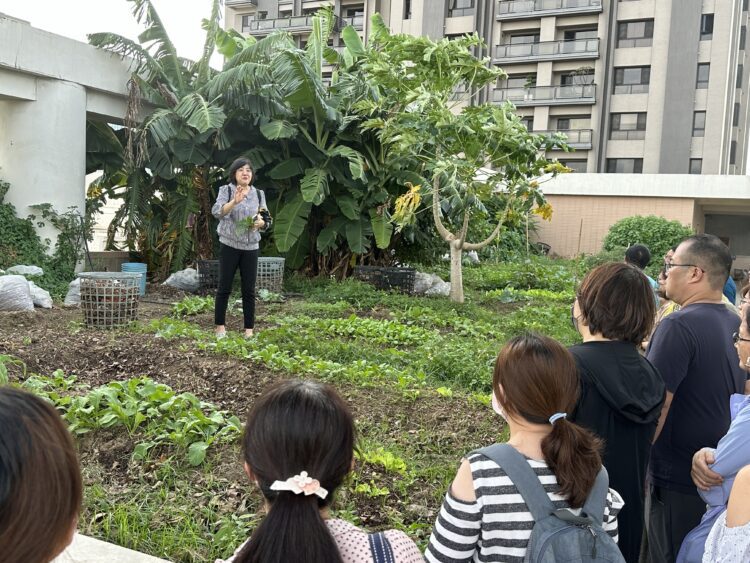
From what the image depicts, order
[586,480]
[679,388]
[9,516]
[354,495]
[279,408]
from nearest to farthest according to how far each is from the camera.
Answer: [9,516] → [279,408] → [586,480] → [679,388] → [354,495]

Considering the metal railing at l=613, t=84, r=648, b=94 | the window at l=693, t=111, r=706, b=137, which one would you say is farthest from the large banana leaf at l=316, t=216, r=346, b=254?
the metal railing at l=613, t=84, r=648, b=94

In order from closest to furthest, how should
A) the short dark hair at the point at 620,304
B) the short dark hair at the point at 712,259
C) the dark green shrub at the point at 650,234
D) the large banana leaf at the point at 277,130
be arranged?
the short dark hair at the point at 620,304
the short dark hair at the point at 712,259
the large banana leaf at the point at 277,130
the dark green shrub at the point at 650,234

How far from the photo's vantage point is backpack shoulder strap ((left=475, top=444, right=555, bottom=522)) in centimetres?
182

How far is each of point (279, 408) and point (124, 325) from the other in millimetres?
6562

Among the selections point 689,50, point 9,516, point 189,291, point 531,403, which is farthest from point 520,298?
point 689,50

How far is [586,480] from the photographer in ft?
6.17

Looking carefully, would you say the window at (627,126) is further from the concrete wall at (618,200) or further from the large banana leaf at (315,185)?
the large banana leaf at (315,185)

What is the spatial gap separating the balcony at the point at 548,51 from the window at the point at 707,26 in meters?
5.06

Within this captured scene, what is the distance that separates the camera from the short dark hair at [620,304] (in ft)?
8.20

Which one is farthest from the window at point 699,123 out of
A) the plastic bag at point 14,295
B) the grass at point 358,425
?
the plastic bag at point 14,295

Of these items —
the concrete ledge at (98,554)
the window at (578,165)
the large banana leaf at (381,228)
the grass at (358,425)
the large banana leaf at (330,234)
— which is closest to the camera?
the concrete ledge at (98,554)

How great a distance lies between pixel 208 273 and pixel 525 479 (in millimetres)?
10290

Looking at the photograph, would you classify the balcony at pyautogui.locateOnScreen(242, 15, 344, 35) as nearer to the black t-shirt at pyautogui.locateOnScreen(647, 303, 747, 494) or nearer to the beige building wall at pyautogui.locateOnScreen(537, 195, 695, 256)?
the beige building wall at pyautogui.locateOnScreen(537, 195, 695, 256)

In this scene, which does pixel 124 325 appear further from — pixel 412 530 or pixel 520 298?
pixel 520 298
